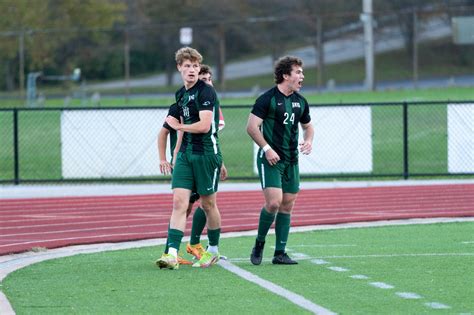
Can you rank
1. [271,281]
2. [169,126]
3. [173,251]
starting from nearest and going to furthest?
[271,281] → [173,251] → [169,126]

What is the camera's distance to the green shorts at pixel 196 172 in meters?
11.4

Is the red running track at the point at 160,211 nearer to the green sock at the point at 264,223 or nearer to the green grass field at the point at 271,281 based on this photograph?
the green grass field at the point at 271,281

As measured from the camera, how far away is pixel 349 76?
142 ft

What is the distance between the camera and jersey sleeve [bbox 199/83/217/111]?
11.3 m

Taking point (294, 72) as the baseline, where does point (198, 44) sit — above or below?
above

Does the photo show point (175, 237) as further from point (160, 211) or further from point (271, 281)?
point (160, 211)

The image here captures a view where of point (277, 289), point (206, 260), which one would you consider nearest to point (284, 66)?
point (206, 260)

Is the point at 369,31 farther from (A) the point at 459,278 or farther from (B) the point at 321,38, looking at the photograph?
Answer: (A) the point at 459,278

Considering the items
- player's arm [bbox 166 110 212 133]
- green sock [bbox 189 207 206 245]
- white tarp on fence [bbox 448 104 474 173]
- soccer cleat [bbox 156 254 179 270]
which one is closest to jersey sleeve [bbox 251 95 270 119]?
player's arm [bbox 166 110 212 133]

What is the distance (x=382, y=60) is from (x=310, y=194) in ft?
77.3

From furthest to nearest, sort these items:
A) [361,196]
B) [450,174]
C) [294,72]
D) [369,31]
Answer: [369,31]
[450,174]
[361,196]
[294,72]

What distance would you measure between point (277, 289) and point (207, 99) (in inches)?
84.5

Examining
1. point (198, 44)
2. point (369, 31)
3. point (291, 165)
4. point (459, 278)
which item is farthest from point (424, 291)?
point (198, 44)

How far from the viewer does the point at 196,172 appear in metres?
11.4
